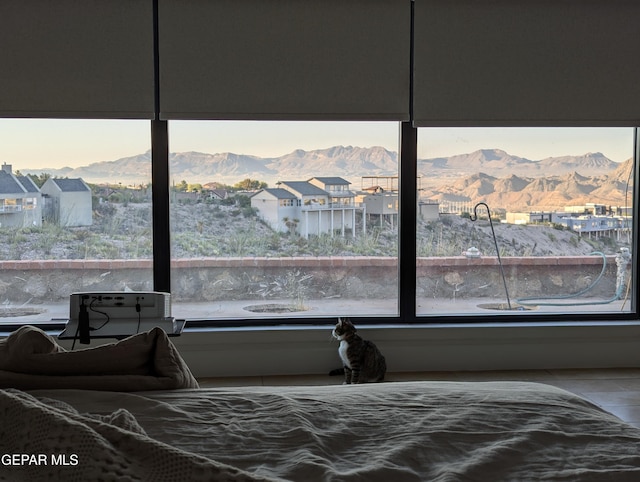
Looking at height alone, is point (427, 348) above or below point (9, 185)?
below

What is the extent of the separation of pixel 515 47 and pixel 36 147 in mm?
3410

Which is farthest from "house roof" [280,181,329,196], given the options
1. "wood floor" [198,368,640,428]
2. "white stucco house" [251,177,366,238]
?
"wood floor" [198,368,640,428]

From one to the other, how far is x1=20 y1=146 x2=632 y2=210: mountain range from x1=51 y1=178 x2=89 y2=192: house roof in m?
0.04

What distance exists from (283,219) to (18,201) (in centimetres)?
185

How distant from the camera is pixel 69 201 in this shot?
496 cm

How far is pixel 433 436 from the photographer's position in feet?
6.32

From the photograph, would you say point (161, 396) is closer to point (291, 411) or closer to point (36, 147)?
point (291, 411)

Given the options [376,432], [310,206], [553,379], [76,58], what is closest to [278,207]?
[310,206]

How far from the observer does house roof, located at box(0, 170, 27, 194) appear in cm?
488

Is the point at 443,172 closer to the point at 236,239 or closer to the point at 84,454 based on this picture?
the point at 236,239

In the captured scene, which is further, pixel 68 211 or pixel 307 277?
pixel 307 277

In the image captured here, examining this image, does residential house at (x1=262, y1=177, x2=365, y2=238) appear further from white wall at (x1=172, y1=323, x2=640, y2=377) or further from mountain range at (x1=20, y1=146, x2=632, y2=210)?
white wall at (x1=172, y1=323, x2=640, y2=377)

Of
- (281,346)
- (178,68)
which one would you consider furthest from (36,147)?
(281,346)

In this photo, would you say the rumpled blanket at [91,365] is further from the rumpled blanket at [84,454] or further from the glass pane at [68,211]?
the glass pane at [68,211]
